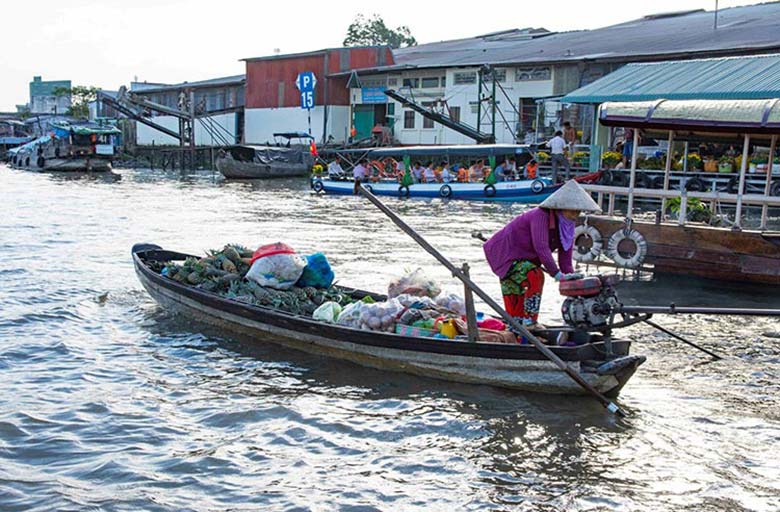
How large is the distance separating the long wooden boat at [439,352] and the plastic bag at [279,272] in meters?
0.41

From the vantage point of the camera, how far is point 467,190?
24.5m

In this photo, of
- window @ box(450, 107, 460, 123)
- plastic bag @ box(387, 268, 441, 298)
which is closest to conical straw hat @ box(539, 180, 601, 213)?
plastic bag @ box(387, 268, 441, 298)

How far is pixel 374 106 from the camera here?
3775 cm

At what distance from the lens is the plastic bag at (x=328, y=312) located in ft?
25.7

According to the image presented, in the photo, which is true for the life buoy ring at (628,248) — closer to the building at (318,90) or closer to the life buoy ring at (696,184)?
the life buoy ring at (696,184)

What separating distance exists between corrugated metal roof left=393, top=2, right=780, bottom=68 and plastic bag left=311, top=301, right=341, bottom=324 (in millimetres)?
19925

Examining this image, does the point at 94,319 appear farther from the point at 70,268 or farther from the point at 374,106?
the point at 374,106

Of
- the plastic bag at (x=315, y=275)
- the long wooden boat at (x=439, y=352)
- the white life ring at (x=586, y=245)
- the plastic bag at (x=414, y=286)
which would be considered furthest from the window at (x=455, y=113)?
the plastic bag at (x=414, y=286)

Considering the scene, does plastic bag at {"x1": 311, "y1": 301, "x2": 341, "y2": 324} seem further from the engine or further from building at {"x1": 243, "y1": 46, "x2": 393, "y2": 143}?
building at {"x1": 243, "y1": 46, "x2": 393, "y2": 143}

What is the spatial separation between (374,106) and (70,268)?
85.8 ft

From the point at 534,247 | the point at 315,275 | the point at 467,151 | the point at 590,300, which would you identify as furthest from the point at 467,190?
the point at 590,300

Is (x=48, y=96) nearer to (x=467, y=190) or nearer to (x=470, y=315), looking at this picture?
(x=467, y=190)

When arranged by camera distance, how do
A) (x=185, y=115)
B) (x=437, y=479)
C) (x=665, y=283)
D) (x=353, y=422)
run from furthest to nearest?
(x=185, y=115)
(x=665, y=283)
(x=353, y=422)
(x=437, y=479)

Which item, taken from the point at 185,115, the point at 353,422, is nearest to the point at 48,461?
the point at 353,422
